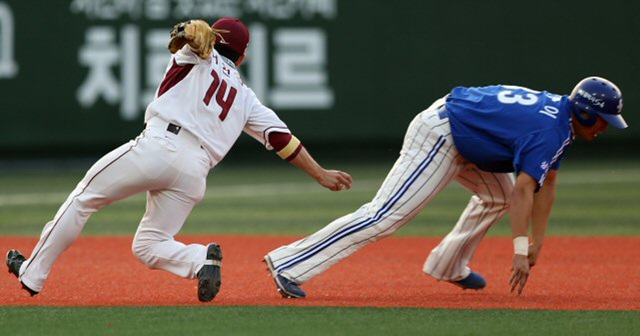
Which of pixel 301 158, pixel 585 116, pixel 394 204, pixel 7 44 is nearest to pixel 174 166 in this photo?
pixel 301 158

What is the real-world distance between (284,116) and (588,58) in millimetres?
4849

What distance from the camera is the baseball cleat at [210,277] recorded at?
6.31 metres

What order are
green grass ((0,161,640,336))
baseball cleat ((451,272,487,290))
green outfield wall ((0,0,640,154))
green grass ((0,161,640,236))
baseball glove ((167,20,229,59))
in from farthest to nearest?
green outfield wall ((0,0,640,154)) → green grass ((0,161,640,236)) → baseball cleat ((451,272,487,290)) → baseball glove ((167,20,229,59)) → green grass ((0,161,640,336))

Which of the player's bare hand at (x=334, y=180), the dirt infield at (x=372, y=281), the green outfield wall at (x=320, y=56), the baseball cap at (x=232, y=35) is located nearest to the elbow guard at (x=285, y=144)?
the player's bare hand at (x=334, y=180)

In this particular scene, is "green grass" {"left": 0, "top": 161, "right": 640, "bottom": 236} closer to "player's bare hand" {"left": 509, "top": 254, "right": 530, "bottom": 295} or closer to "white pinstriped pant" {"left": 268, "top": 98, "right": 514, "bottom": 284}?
"white pinstriped pant" {"left": 268, "top": 98, "right": 514, "bottom": 284}

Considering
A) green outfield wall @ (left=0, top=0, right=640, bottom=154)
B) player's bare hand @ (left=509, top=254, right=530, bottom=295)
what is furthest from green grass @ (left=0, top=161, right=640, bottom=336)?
green outfield wall @ (left=0, top=0, right=640, bottom=154)

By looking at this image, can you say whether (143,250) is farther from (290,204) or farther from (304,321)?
(290,204)

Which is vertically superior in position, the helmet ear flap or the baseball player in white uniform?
the helmet ear flap

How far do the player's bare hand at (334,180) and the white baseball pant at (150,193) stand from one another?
2.15 feet

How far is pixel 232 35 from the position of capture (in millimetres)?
6668

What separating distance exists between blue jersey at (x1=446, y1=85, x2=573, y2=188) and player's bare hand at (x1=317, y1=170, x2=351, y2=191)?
654 millimetres

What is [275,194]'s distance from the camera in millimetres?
15453

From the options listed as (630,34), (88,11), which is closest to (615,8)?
(630,34)

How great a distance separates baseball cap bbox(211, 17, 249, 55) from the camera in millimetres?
6645
